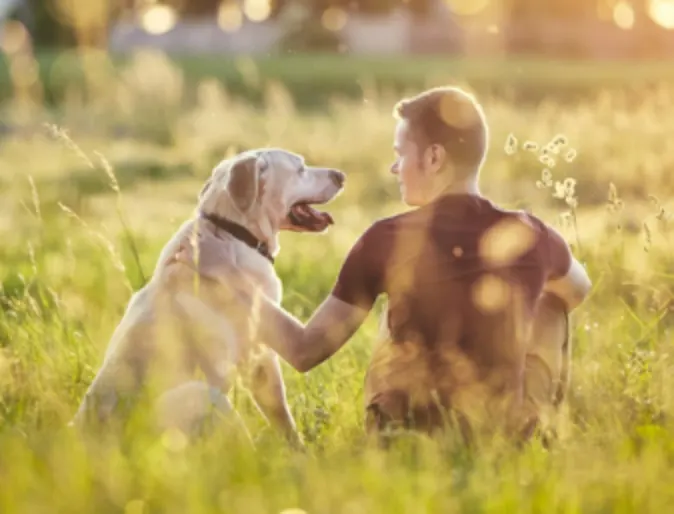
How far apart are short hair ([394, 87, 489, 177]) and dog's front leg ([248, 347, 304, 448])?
1145mm

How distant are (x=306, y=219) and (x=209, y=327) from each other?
1.00 metres

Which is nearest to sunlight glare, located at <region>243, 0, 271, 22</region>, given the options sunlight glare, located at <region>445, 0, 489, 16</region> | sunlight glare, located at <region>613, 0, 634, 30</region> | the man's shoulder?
sunlight glare, located at <region>445, 0, 489, 16</region>

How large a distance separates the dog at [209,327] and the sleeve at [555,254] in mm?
1034

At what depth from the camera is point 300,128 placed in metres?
18.2

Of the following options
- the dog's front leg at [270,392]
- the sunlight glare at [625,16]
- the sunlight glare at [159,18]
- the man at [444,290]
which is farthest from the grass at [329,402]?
the sunlight glare at [159,18]

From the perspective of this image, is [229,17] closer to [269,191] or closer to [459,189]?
[269,191]

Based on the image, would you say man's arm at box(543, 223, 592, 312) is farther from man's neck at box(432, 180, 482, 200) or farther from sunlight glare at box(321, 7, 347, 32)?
sunlight glare at box(321, 7, 347, 32)

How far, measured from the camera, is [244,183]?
5.04 metres

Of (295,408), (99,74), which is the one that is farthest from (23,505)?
(99,74)

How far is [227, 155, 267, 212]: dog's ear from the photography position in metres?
5.03

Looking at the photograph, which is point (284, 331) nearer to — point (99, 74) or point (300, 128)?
point (300, 128)

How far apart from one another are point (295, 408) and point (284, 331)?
0.89 m

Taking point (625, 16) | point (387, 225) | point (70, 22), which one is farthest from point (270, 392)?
point (70, 22)

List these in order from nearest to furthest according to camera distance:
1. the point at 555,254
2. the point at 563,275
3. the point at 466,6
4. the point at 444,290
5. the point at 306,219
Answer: the point at 444,290, the point at 555,254, the point at 563,275, the point at 306,219, the point at 466,6
